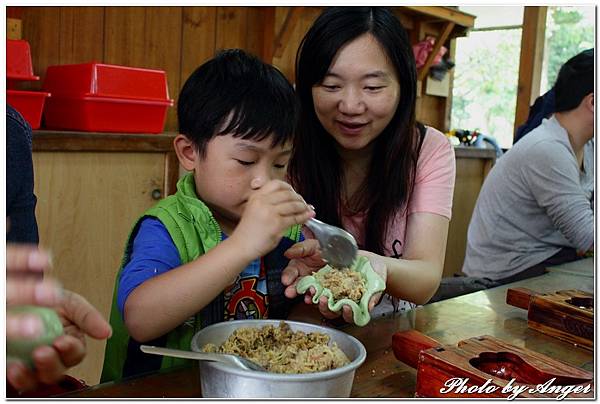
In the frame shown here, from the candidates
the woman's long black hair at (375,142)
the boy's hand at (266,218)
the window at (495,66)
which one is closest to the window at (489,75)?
the window at (495,66)

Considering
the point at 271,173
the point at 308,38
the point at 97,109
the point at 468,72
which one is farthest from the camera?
the point at 468,72

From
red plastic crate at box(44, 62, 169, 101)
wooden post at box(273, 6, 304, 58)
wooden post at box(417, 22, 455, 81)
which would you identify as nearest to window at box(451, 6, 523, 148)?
wooden post at box(417, 22, 455, 81)

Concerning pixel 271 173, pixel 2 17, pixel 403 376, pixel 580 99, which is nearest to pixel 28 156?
pixel 2 17

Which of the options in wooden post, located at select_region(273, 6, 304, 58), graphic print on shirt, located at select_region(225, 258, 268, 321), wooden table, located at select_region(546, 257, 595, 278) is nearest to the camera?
graphic print on shirt, located at select_region(225, 258, 268, 321)

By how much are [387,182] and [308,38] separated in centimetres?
32

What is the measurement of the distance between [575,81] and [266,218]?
1672 millimetres

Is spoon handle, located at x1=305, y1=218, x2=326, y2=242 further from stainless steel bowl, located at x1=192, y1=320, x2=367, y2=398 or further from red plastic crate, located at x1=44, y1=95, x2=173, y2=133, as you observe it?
red plastic crate, located at x1=44, y1=95, x2=173, y2=133

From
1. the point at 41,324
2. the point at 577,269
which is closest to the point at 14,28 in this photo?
the point at 41,324

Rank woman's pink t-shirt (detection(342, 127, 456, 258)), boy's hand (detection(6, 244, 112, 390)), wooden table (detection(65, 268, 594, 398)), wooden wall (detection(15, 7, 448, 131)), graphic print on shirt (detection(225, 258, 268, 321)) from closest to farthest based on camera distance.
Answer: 1. boy's hand (detection(6, 244, 112, 390))
2. wooden table (detection(65, 268, 594, 398))
3. graphic print on shirt (detection(225, 258, 268, 321))
4. woman's pink t-shirt (detection(342, 127, 456, 258))
5. wooden wall (detection(15, 7, 448, 131))

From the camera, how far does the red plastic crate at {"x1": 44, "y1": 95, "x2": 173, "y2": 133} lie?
1.80m

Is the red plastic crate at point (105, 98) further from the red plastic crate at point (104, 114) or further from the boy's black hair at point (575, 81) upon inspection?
the boy's black hair at point (575, 81)

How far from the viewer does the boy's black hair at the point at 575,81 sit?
2033mm

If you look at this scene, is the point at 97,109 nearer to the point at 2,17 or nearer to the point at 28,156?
the point at 28,156

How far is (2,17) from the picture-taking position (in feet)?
2.40
